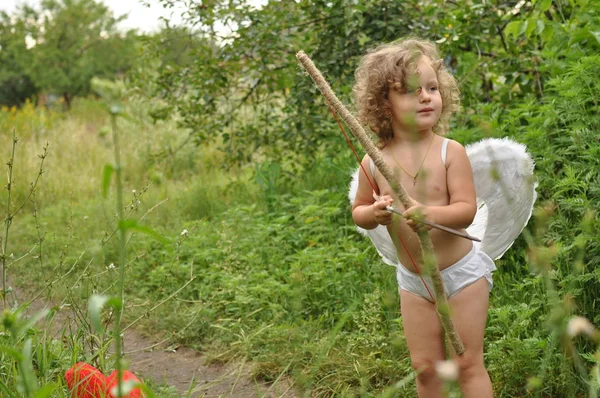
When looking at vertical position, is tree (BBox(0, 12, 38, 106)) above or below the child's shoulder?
below

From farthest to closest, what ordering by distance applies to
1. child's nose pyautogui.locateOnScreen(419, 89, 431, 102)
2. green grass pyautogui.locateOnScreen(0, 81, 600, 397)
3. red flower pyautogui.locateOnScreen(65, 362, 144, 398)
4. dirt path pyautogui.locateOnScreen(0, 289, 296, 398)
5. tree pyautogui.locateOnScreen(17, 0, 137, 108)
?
tree pyautogui.locateOnScreen(17, 0, 137, 108) → dirt path pyautogui.locateOnScreen(0, 289, 296, 398) → green grass pyautogui.locateOnScreen(0, 81, 600, 397) → red flower pyautogui.locateOnScreen(65, 362, 144, 398) → child's nose pyautogui.locateOnScreen(419, 89, 431, 102)

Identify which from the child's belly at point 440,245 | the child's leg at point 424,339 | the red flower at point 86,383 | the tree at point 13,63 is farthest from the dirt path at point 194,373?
the tree at point 13,63

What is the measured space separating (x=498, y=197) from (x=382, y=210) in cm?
74

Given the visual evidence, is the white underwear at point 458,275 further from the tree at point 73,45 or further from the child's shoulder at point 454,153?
the tree at point 73,45

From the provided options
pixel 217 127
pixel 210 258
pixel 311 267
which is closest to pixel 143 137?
pixel 217 127

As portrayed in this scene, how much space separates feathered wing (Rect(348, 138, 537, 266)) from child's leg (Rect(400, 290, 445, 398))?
1.08 feet

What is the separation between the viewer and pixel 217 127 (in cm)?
631

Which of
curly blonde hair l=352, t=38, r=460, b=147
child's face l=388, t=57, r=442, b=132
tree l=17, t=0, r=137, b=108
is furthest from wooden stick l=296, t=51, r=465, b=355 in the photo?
tree l=17, t=0, r=137, b=108

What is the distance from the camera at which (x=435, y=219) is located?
7.66 ft

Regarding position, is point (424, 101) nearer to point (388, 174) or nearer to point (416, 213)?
point (388, 174)

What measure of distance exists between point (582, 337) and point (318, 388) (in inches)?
43.7

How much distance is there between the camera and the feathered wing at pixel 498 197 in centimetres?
268

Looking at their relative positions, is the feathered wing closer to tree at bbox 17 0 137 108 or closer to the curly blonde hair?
the curly blonde hair

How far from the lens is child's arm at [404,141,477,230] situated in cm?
237
